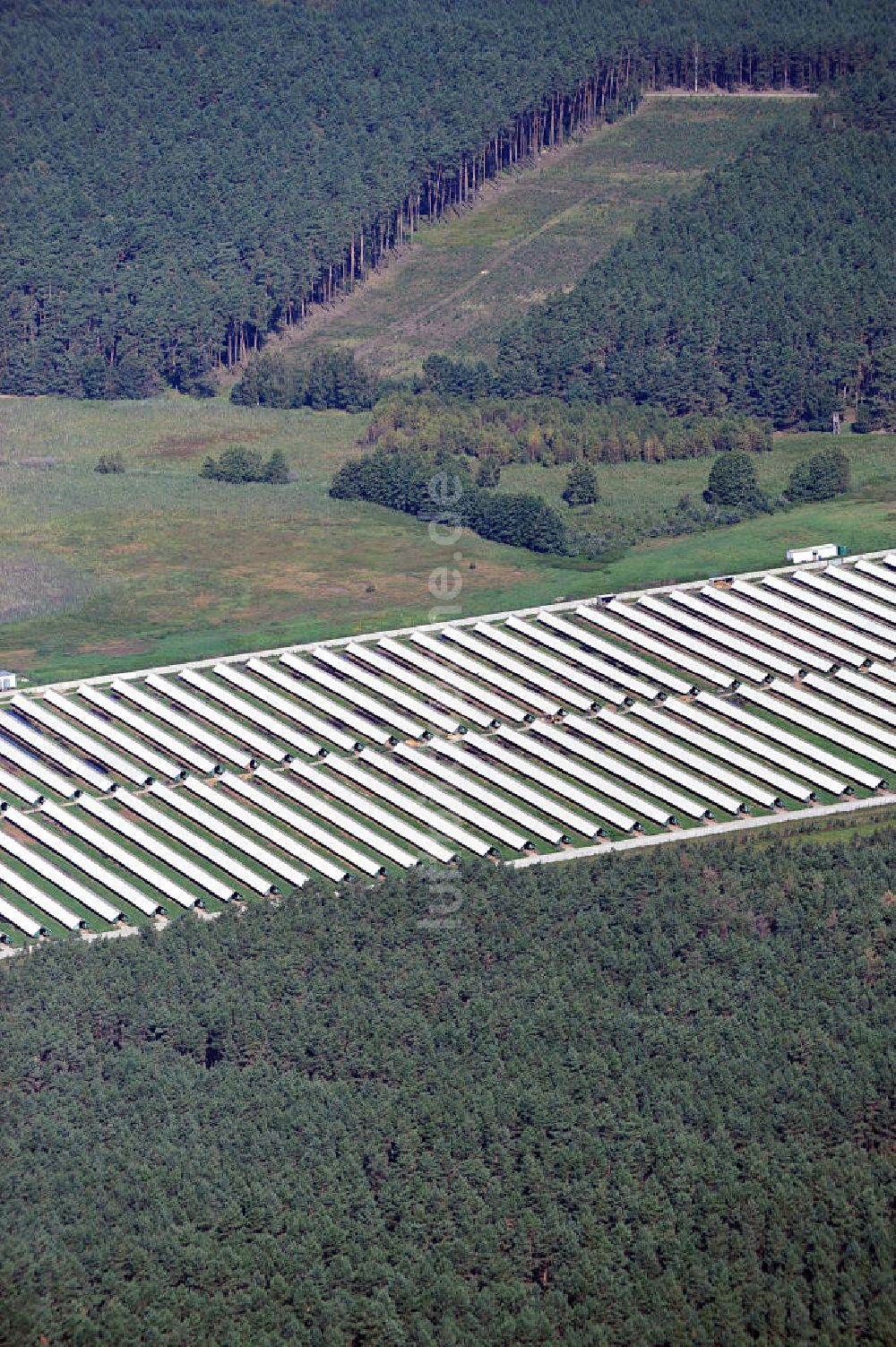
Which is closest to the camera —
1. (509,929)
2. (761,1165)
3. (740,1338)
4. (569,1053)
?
(740,1338)

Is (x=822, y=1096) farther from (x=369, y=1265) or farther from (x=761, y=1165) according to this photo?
(x=369, y=1265)

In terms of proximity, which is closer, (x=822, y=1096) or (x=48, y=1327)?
(x=48, y=1327)

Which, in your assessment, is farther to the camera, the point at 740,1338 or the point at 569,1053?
the point at 569,1053

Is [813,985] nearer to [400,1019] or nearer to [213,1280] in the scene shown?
[400,1019]

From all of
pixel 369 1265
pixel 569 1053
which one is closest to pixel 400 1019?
pixel 569 1053

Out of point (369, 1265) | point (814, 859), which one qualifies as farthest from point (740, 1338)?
point (814, 859)

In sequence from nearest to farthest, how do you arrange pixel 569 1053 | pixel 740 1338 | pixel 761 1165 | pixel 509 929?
pixel 740 1338 < pixel 761 1165 < pixel 569 1053 < pixel 509 929
